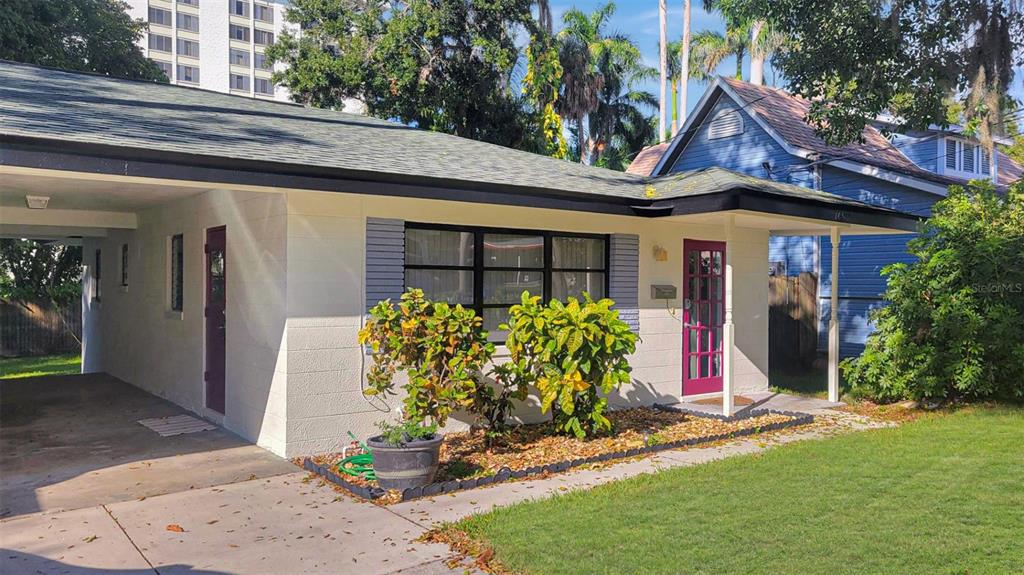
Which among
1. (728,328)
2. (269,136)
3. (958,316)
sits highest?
(269,136)

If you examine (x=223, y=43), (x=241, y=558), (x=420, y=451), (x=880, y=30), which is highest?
(x=223, y=43)

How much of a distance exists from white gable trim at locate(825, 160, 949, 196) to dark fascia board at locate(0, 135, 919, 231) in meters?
4.34

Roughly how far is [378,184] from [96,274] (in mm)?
8413

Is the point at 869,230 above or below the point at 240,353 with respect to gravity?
above

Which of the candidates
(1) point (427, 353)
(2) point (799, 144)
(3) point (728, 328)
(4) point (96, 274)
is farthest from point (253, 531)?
(2) point (799, 144)

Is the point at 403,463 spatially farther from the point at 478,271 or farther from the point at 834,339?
the point at 834,339

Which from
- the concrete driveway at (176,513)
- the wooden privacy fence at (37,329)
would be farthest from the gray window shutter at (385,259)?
the wooden privacy fence at (37,329)

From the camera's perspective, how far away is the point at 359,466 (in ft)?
20.3

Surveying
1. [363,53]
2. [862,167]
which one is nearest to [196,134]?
[862,167]

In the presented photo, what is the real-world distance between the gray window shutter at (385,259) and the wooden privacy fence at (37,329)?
558 inches

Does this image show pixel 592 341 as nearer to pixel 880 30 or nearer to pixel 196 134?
pixel 196 134

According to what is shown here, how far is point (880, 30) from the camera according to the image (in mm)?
11195

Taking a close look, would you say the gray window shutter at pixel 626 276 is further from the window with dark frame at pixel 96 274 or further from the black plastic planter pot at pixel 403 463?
the window with dark frame at pixel 96 274

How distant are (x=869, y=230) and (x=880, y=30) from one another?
3221mm
